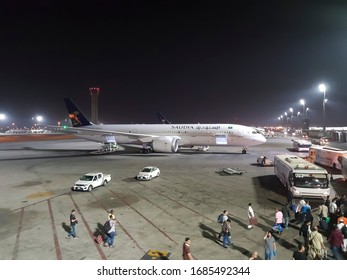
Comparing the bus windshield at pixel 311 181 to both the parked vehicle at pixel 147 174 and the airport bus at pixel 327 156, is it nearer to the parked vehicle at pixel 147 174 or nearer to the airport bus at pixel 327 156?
the parked vehicle at pixel 147 174

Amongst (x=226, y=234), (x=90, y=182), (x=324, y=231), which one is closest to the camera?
(x=226, y=234)

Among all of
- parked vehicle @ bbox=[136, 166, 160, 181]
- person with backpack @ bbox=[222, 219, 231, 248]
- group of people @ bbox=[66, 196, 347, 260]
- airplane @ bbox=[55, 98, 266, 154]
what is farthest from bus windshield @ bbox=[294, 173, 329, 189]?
airplane @ bbox=[55, 98, 266, 154]

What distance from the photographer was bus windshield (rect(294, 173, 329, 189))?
20.2 metres

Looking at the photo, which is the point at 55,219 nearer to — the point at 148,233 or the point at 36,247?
the point at 36,247

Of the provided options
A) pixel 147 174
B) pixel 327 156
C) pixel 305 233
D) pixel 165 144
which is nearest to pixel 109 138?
pixel 165 144

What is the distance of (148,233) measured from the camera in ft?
48.8

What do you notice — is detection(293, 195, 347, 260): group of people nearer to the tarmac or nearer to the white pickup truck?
the tarmac

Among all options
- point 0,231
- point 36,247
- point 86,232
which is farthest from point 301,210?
point 0,231

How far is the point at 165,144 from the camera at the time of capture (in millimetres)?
47969

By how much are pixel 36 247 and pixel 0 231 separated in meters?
3.70

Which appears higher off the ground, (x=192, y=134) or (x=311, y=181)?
(x=192, y=134)

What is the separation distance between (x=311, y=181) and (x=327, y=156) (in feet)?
64.0

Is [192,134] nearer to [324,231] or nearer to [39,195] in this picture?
[39,195]

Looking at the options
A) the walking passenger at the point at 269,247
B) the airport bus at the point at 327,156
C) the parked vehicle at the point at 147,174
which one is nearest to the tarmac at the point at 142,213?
→ the parked vehicle at the point at 147,174
